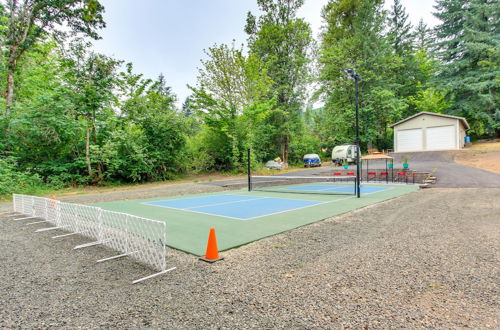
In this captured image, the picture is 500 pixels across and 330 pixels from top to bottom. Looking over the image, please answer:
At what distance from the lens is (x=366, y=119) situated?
29.8 m

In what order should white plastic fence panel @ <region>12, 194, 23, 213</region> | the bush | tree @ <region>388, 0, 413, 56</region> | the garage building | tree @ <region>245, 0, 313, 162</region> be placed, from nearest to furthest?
white plastic fence panel @ <region>12, 194, 23, 213</region>
the bush
the garage building
tree @ <region>245, 0, 313, 162</region>
tree @ <region>388, 0, 413, 56</region>

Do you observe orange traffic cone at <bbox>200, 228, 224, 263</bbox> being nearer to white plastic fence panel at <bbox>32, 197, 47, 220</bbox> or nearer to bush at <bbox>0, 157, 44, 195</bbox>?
white plastic fence panel at <bbox>32, 197, 47, 220</bbox>

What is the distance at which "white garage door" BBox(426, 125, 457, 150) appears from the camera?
25.0 meters

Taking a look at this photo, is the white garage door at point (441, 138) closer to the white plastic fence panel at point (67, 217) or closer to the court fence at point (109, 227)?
the court fence at point (109, 227)

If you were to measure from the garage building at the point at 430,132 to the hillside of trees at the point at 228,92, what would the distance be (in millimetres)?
2350

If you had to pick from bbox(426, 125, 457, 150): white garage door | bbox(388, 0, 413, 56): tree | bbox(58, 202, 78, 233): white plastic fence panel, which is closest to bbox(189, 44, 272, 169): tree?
bbox(58, 202, 78, 233): white plastic fence panel

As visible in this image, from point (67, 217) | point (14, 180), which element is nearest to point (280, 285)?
point (67, 217)

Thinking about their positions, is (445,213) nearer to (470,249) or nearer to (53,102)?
(470,249)

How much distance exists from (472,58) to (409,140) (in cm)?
1145

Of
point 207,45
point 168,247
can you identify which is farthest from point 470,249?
point 207,45

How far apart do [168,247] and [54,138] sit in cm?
1378

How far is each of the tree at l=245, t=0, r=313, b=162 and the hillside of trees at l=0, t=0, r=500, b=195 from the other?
12cm

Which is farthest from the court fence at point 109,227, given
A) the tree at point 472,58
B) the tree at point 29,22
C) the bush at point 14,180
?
the tree at point 472,58

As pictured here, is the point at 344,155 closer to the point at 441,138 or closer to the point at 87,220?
the point at 441,138
